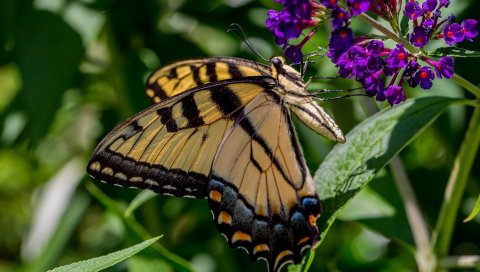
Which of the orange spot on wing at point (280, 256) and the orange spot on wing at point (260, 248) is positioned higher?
the orange spot on wing at point (280, 256)

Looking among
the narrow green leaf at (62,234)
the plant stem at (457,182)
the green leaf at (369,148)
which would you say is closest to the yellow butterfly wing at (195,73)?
the green leaf at (369,148)

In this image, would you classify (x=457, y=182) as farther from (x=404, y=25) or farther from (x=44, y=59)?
(x=44, y=59)

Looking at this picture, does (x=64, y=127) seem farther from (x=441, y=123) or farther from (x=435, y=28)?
(x=435, y=28)

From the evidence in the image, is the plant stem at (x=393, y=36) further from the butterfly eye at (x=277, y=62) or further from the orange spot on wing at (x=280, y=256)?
the orange spot on wing at (x=280, y=256)

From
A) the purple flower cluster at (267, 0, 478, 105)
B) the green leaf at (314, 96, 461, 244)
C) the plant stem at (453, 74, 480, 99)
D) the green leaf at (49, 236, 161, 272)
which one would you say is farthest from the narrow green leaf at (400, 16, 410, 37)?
the green leaf at (49, 236, 161, 272)

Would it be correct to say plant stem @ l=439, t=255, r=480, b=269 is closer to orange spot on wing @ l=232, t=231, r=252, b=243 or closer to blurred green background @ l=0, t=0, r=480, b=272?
blurred green background @ l=0, t=0, r=480, b=272

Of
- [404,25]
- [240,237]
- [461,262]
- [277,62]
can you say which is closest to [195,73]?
[277,62]
